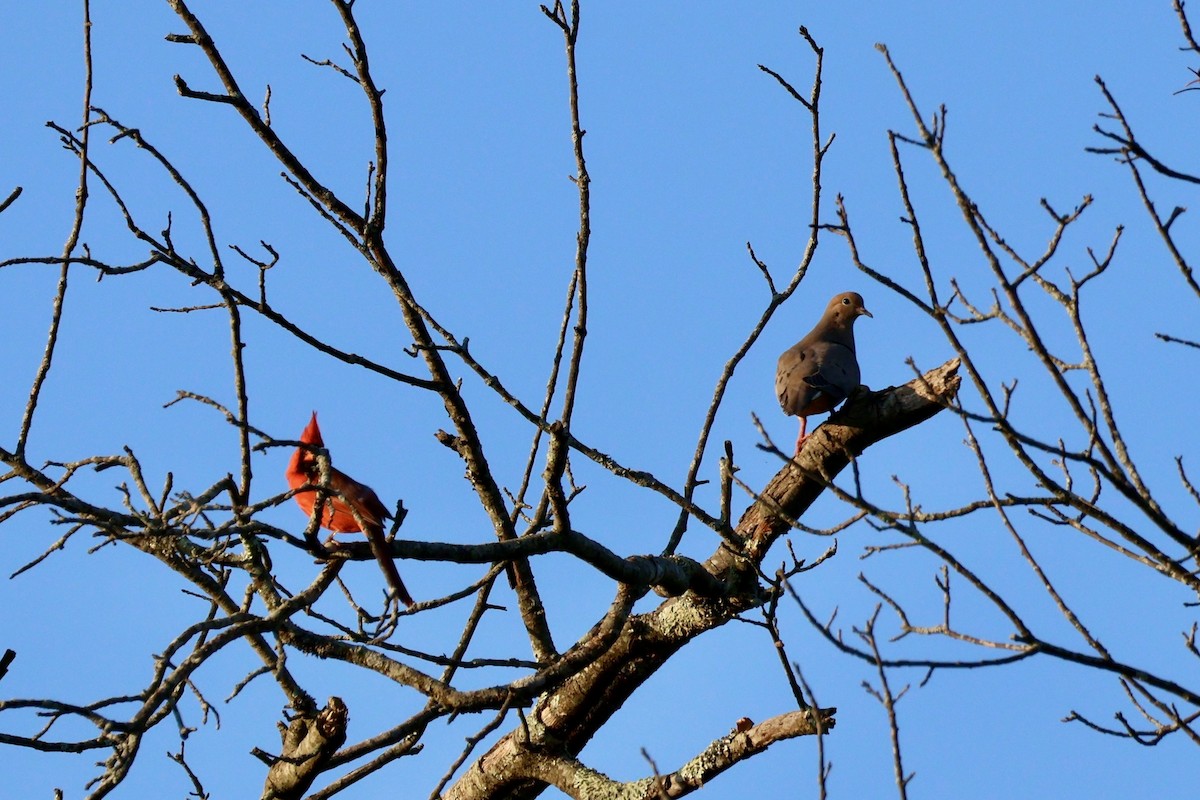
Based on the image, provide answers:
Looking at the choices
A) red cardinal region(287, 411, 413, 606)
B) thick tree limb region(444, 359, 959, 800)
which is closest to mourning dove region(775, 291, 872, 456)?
thick tree limb region(444, 359, 959, 800)

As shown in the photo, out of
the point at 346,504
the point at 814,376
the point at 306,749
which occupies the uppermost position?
the point at 814,376

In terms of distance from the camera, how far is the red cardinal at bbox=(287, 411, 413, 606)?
3.58 metres

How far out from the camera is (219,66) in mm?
3975

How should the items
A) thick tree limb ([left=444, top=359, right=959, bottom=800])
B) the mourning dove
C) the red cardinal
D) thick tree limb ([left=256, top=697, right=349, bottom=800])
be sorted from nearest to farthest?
1. the red cardinal
2. thick tree limb ([left=256, top=697, right=349, bottom=800])
3. thick tree limb ([left=444, top=359, right=959, bottom=800])
4. the mourning dove

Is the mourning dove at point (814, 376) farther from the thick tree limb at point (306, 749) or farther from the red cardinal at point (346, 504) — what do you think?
the thick tree limb at point (306, 749)

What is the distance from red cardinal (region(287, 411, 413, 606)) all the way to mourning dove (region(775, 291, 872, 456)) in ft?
6.15

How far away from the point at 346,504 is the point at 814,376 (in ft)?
9.88

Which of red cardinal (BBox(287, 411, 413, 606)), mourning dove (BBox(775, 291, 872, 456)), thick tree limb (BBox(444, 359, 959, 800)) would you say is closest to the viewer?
red cardinal (BBox(287, 411, 413, 606))

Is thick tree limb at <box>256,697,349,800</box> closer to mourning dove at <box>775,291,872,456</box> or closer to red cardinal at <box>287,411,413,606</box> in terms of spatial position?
red cardinal at <box>287,411,413,606</box>

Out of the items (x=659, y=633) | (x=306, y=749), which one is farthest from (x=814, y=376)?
(x=306, y=749)

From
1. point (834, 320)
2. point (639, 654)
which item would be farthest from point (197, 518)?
point (834, 320)

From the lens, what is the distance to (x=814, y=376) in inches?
247

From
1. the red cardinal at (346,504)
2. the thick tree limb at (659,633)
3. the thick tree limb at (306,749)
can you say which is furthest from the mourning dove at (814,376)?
the thick tree limb at (306,749)

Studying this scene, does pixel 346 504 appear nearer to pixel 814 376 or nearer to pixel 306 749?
pixel 306 749
